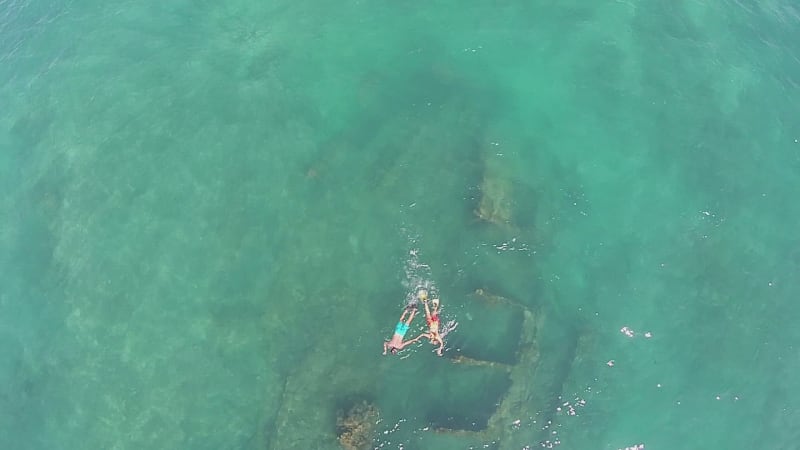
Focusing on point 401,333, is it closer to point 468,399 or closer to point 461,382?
point 461,382

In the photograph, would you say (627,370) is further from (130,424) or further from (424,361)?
(130,424)

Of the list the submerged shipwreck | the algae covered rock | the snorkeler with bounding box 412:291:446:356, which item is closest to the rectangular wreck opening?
the submerged shipwreck

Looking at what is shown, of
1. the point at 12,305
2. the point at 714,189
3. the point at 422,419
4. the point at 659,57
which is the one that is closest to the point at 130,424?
the point at 12,305

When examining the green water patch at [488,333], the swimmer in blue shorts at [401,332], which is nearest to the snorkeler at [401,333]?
the swimmer in blue shorts at [401,332]

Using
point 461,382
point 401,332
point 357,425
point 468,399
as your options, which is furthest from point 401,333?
point 357,425

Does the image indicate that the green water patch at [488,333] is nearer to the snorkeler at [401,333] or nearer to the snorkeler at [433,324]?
the snorkeler at [433,324]
